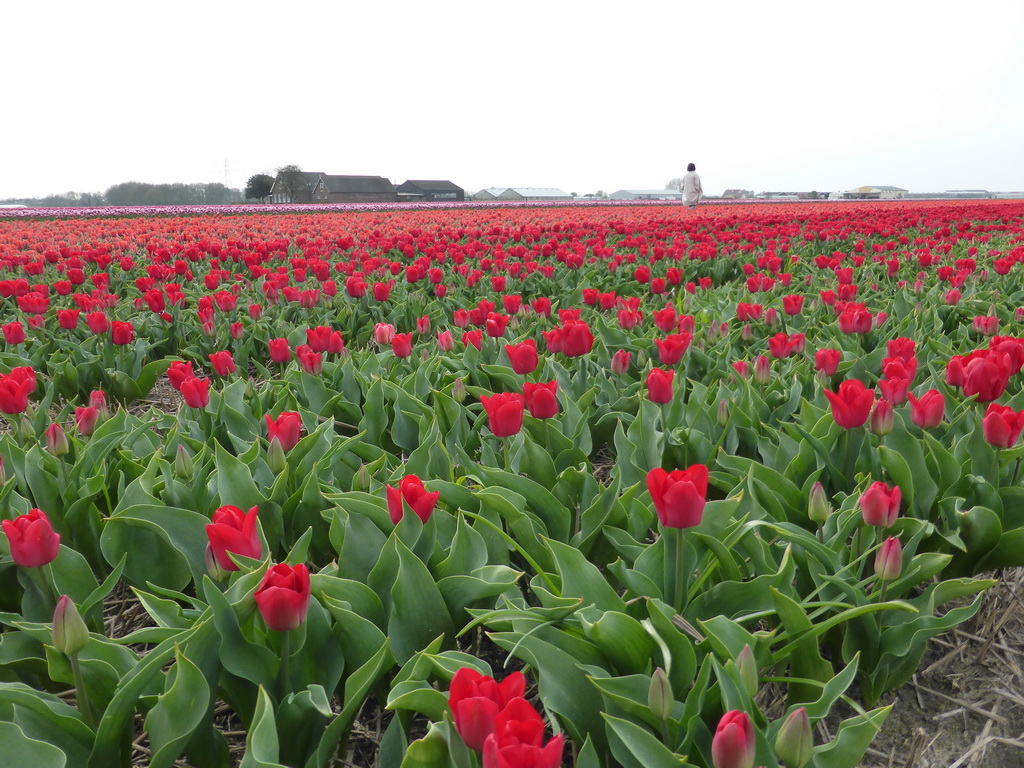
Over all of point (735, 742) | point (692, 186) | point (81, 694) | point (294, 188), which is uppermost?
point (294, 188)

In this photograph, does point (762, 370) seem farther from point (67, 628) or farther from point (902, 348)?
point (67, 628)

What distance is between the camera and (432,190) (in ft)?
233

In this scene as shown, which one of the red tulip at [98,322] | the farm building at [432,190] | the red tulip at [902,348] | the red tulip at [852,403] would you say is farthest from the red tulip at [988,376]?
the farm building at [432,190]

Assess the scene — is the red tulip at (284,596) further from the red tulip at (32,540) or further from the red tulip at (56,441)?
the red tulip at (56,441)

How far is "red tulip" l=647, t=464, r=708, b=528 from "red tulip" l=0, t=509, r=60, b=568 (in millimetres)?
1142

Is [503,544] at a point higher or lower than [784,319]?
lower

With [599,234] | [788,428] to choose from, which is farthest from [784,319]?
[599,234]

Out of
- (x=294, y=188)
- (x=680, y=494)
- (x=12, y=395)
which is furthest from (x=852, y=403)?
(x=294, y=188)

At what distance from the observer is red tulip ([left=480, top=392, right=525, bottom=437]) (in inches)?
73.8

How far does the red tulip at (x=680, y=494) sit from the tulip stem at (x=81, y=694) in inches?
40.9

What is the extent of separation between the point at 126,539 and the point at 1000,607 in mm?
2326

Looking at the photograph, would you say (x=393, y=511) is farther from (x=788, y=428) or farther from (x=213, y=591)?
(x=788, y=428)

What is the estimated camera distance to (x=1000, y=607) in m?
2.01

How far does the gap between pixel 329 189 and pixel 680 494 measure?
58.4 m
